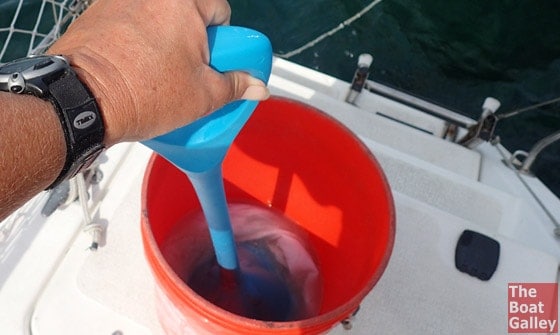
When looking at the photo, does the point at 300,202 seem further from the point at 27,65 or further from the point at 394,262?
the point at 27,65

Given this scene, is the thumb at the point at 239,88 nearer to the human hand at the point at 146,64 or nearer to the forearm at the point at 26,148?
the human hand at the point at 146,64

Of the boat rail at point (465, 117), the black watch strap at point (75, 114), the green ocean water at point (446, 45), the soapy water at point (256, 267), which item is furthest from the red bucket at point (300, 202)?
the green ocean water at point (446, 45)

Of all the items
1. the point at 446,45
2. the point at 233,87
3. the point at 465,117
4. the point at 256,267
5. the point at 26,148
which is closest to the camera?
the point at 26,148

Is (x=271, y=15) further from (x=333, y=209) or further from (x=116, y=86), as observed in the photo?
(x=116, y=86)

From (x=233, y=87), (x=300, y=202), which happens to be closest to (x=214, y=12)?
(x=233, y=87)

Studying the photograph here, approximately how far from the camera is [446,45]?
2.10 meters

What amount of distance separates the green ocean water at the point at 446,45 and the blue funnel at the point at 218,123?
54.0 inches

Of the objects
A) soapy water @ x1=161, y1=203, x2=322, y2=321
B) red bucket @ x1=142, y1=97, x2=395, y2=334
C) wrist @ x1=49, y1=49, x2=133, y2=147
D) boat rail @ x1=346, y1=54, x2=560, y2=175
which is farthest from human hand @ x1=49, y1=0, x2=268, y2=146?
boat rail @ x1=346, y1=54, x2=560, y2=175

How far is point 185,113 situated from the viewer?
56cm

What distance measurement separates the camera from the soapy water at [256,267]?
0.97m

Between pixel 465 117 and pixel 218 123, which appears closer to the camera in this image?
pixel 218 123

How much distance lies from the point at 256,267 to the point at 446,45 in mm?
1436

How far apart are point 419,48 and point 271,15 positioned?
0.62 m

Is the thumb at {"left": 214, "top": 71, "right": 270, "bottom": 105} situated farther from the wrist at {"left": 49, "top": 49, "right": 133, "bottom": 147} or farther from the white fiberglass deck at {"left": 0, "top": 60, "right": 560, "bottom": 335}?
the white fiberglass deck at {"left": 0, "top": 60, "right": 560, "bottom": 335}
